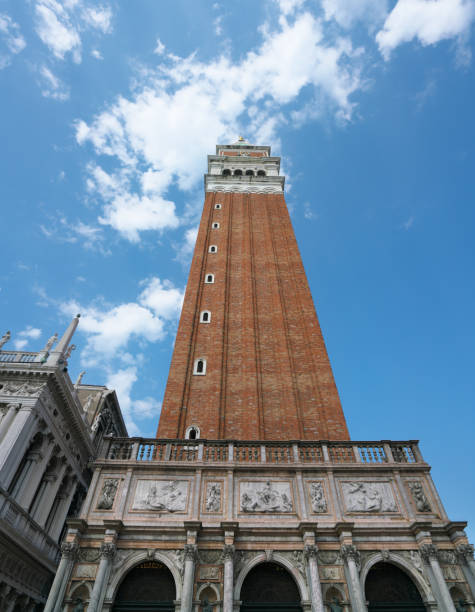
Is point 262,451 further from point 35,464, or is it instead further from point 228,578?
point 35,464

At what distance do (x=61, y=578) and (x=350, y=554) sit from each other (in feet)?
28.4

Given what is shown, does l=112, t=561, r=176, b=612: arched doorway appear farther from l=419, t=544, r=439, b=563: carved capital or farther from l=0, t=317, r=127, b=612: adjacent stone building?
l=419, t=544, r=439, b=563: carved capital

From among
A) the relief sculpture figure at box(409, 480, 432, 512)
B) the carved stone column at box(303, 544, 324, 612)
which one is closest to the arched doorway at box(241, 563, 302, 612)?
the carved stone column at box(303, 544, 324, 612)

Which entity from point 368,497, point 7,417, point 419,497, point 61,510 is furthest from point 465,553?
point 61,510

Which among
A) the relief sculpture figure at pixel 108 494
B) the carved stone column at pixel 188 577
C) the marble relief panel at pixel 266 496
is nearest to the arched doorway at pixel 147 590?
the carved stone column at pixel 188 577

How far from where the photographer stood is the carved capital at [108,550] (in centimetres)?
1249

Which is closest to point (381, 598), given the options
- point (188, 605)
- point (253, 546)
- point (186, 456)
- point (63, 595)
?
point (253, 546)

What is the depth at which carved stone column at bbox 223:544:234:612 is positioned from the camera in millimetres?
11688

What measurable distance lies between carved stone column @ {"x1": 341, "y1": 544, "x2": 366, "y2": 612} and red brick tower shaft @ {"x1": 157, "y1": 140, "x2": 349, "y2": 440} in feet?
24.0

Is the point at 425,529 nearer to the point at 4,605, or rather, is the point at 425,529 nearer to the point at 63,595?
the point at 63,595

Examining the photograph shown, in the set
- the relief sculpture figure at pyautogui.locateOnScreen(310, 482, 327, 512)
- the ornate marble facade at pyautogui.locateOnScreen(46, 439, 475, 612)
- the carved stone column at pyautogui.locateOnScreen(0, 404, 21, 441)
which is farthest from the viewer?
the carved stone column at pyautogui.locateOnScreen(0, 404, 21, 441)

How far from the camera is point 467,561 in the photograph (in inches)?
498

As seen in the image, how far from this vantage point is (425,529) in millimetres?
13031

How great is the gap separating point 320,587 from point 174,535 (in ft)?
15.3
